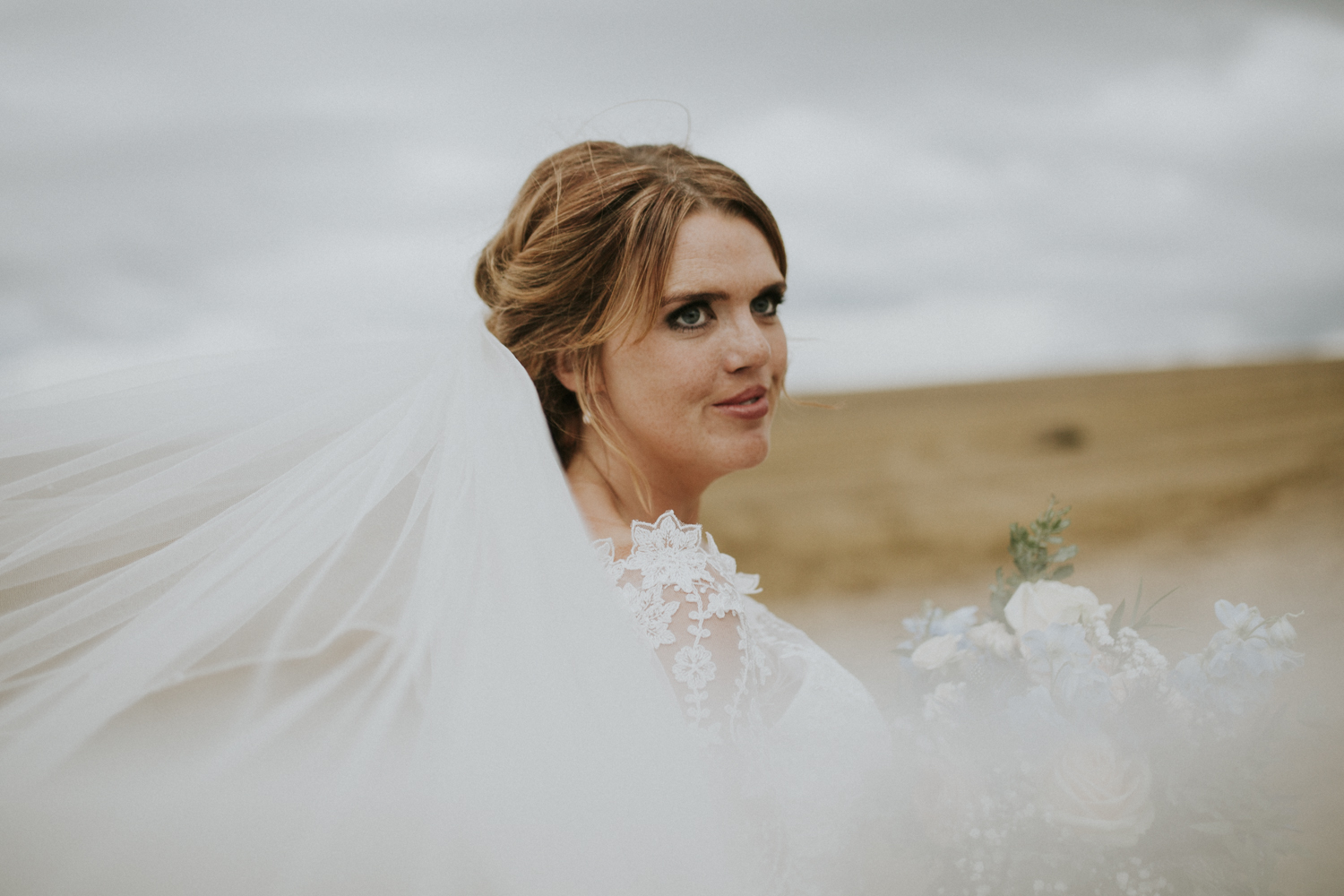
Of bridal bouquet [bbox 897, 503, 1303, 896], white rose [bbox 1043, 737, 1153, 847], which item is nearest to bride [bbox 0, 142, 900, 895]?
bridal bouquet [bbox 897, 503, 1303, 896]

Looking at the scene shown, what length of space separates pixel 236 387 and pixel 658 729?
4.93 feet

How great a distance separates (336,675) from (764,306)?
1.53 metres

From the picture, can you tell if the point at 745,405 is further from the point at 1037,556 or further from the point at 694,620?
the point at 1037,556

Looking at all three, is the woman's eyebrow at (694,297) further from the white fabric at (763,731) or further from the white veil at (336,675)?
the white fabric at (763,731)

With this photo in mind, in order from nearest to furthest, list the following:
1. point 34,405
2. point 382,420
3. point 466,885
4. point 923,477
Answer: point 466,885, point 382,420, point 34,405, point 923,477

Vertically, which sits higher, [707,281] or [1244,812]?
[707,281]

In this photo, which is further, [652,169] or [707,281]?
[652,169]

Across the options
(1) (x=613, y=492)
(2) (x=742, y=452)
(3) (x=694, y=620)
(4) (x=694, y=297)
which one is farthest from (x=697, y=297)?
(3) (x=694, y=620)

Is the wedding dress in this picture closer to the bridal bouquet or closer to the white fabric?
the white fabric

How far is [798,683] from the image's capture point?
2.37 meters

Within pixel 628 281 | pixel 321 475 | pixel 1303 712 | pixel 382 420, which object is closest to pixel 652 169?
pixel 628 281

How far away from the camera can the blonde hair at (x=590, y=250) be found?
2180 millimetres

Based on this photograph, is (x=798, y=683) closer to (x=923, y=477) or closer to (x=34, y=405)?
(x=34, y=405)

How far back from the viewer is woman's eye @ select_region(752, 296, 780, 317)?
2363 millimetres
